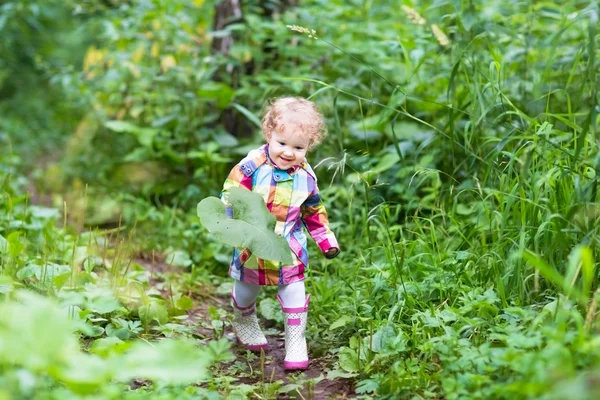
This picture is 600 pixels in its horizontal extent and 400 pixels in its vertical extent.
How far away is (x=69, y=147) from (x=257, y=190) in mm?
3593

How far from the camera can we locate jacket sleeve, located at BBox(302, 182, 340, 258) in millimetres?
2828

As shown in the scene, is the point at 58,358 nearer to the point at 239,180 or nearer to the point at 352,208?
the point at 239,180

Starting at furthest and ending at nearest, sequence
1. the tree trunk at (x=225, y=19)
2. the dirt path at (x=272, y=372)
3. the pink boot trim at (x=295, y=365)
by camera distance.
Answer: the tree trunk at (x=225, y=19) < the pink boot trim at (x=295, y=365) < the dirt path at (x=272, y=372)

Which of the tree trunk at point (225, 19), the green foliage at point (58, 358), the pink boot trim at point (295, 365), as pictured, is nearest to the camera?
the green foliage at point (58, 358)

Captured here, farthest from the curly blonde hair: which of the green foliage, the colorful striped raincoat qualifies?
the green foliage

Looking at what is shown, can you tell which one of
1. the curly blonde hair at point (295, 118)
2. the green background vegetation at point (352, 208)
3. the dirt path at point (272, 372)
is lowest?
the dirt path at point (272, 372)

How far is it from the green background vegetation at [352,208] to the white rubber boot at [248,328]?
0.33 ft

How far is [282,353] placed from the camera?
2939mm

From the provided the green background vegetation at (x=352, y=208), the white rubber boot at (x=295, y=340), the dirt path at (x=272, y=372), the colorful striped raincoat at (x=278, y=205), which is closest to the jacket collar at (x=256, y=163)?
the colorful striped raincoat at (x=278, y=205)

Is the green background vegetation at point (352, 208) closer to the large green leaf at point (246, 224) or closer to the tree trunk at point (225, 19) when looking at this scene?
the tree trunk at point (225, 19)

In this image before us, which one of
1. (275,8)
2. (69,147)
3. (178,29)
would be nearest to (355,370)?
(275,8)

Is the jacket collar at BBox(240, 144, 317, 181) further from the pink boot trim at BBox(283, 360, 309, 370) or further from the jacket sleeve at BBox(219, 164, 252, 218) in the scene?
the pink boot trim at BBox(283, 360, 309, 370)

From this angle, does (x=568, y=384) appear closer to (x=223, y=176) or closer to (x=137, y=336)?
(x=137, y=336)

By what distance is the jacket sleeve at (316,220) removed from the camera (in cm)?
283
